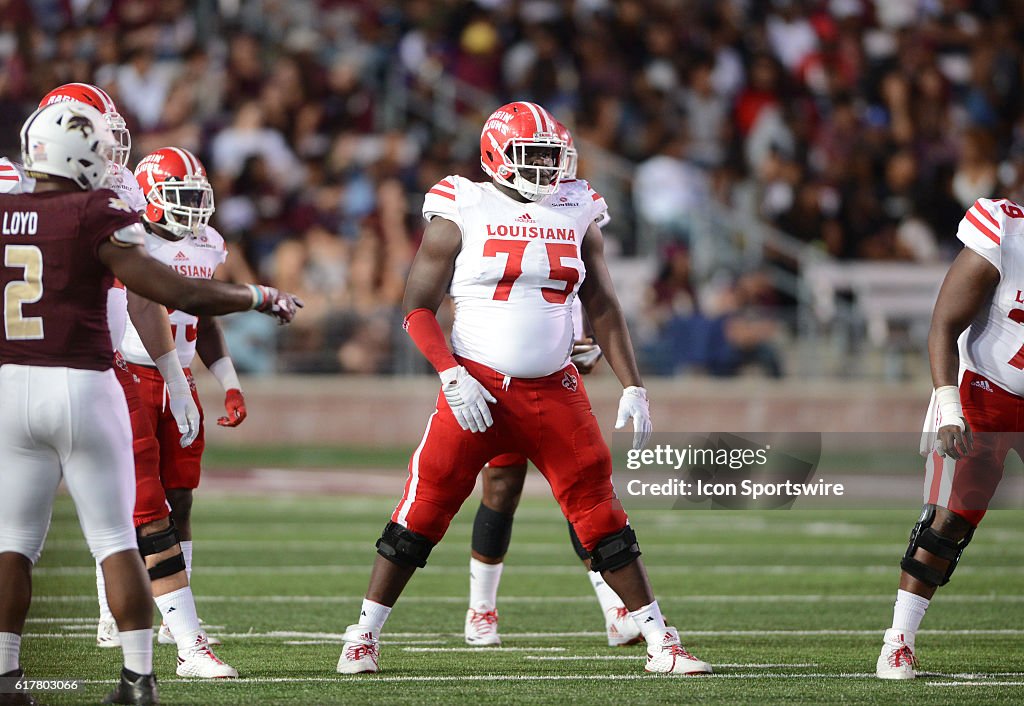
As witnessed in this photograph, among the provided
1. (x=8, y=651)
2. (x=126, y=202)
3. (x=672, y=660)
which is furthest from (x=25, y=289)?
(x=672, y=660)

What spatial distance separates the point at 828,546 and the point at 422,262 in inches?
225

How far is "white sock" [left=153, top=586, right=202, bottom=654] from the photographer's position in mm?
5914

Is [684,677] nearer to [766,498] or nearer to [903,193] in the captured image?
[766,498]

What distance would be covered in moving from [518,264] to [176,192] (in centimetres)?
146

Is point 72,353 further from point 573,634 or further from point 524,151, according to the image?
point 573,634

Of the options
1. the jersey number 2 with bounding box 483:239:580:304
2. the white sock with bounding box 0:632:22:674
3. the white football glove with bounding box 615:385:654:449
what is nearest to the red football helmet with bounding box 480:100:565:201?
the jersey number 2 with bounding box 483:239:580:304

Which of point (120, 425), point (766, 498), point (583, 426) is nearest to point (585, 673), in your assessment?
point (583, 426)

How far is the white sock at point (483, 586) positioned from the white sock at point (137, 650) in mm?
2137

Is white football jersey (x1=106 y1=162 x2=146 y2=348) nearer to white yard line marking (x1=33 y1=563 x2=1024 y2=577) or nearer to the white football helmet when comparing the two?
the white football helmet

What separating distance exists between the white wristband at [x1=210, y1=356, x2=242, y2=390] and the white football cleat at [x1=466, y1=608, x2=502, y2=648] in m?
1.40

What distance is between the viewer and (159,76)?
17062 millimetres

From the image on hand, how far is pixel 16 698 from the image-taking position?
5.05 meters

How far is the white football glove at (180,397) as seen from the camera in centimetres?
612

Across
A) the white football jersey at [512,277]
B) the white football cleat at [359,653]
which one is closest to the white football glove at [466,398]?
the white football jersey at [512,277]
